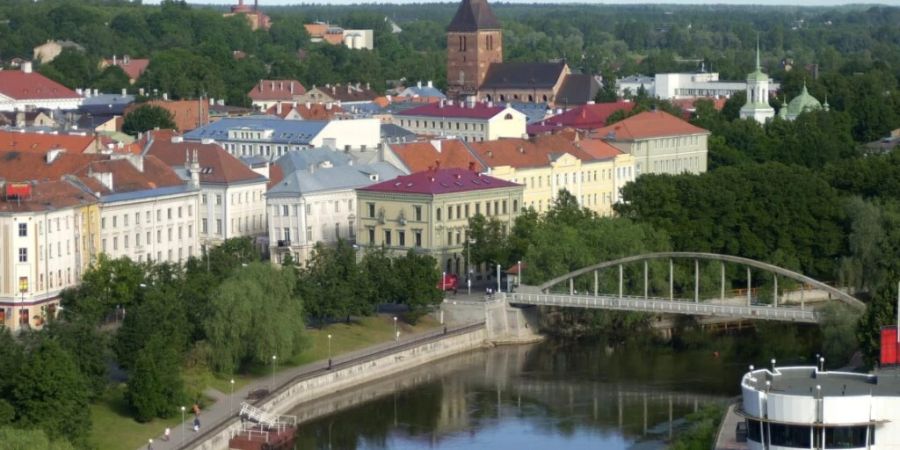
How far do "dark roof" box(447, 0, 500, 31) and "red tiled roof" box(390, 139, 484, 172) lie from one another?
205 feet

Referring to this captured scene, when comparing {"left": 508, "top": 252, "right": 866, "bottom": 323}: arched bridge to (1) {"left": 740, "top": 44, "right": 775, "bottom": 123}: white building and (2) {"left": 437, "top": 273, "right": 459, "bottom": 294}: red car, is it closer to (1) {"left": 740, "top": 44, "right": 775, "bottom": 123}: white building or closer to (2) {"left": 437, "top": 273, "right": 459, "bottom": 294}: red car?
(2) {"left": 437, "top": 273, "right": 459, "bottom": 294}: red car

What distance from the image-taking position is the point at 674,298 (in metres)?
82.9

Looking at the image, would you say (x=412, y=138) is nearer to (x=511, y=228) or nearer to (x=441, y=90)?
(x=511, y=228)

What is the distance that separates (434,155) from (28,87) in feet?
156

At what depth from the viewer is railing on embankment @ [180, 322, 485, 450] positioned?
6156 cm

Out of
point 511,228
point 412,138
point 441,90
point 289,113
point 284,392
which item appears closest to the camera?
point 284,392

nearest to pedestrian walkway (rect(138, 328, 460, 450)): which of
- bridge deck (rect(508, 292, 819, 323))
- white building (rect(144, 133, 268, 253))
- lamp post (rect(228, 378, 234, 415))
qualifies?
lamp post (rect(228, 378, 234, 415))

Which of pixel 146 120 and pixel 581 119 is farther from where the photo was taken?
pixel 581 119

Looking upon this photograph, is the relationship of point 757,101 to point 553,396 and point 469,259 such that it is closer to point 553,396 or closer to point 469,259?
point 469,259

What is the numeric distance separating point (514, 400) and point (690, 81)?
112948 millimetres

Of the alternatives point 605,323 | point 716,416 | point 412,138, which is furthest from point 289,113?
point 716,416

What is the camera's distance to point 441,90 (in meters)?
168

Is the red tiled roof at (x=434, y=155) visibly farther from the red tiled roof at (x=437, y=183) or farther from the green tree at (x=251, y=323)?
the green tree at (x=251, y=323)

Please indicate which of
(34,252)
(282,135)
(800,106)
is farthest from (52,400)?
(800,106)
